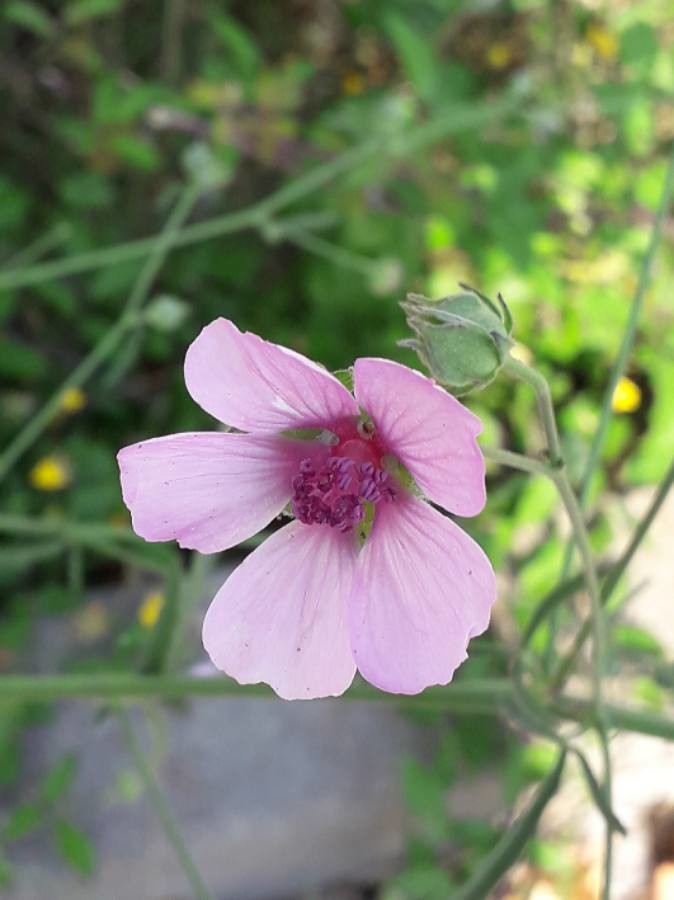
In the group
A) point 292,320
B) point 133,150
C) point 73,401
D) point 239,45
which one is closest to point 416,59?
point 239,45

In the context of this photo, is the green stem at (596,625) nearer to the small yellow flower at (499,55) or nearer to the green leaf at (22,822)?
the green leaf at (22,822)

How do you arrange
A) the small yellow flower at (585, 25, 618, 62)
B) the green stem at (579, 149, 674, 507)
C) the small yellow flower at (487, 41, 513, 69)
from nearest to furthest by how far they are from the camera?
the green stem at (579, 149, 674, 507) → the small yellow flower at (585, 25, 618, 62) → the small yellow flower at (487, 41, 513, 69)

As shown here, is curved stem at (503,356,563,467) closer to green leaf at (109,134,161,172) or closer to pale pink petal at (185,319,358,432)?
pale pink petal at (185,319,358,432)

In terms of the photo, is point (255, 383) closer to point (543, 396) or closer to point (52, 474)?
point (543, 396)

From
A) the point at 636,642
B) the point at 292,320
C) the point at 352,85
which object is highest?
the point at 352,85

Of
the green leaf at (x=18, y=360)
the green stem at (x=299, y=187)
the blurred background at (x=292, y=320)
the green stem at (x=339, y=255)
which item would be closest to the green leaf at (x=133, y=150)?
the blurred background at (x=292, y=320)

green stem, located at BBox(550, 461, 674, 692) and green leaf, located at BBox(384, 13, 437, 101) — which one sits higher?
green leaf, located at BBox(384, 13, 437, 101)

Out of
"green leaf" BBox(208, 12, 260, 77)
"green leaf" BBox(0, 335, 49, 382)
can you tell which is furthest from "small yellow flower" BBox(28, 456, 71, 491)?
"green leaf" BBox(208, 12, 260, 77)
